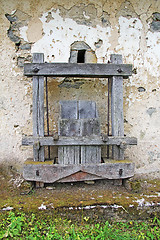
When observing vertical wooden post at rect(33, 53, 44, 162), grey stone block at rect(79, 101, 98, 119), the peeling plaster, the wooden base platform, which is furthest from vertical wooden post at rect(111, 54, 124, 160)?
vertical wooden post at rect(33, 53, 44, 162)

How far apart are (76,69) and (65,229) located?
1624mm

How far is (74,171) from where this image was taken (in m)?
2.03

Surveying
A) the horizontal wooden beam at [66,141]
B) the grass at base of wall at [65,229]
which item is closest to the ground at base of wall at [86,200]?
the grass at base of wall at [65,229]

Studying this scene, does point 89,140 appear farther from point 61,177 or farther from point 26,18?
point 26,18

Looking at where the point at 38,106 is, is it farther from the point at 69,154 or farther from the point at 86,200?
the point at 86,200

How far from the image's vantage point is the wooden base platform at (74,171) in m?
2.01

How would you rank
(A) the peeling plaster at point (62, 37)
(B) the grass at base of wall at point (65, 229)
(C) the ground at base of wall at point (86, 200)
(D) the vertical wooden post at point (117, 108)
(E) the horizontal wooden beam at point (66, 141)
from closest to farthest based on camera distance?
1. (B) the grass at base of wall at point (65, 229)
2. (C) the ground at base of wall at point (86, 200)
3. (E) the horizontal wooden beam at point (66, 141)
4. (D) the vertical wooden post at point (117, 108)
5. (A) the peeling plaster at point (62, 37)

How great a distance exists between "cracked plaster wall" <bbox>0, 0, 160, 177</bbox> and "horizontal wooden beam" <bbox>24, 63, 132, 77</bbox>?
16.1 inches

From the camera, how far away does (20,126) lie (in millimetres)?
2488

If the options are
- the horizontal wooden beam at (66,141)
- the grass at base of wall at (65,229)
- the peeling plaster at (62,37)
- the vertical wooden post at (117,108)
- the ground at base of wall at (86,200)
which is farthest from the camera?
the peeling plaster at (62,37)

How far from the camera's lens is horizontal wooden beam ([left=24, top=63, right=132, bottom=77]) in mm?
2051

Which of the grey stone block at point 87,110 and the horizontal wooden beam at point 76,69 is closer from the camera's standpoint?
the horizontal wooden beam at point 76,69

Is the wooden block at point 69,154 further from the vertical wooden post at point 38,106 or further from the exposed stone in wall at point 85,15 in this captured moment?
the exposed stone in wall at point 85,15

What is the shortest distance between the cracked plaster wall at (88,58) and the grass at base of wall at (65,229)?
90 cm
